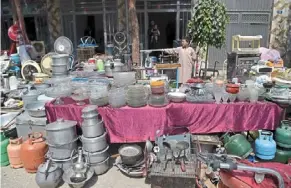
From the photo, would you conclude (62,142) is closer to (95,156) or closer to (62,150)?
(62,150)

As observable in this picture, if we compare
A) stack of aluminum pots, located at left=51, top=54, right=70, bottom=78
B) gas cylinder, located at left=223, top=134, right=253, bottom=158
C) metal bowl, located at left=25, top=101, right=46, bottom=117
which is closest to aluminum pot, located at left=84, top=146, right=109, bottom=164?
metal bowl, located at left=25, top=101, right=46, bottom=117

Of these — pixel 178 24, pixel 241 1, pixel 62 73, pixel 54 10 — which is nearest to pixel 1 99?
pixel 62 73

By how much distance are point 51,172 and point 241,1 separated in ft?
31.3

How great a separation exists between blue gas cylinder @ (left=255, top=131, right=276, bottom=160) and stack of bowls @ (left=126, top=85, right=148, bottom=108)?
6.68 feet

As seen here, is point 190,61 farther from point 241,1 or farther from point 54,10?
point 54,10

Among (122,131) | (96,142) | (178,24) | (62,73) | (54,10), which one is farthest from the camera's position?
(54,10)

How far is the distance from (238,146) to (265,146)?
0.43 m

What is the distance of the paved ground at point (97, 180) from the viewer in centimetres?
412

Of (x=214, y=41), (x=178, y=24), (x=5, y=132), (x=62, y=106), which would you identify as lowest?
(x=5, y=132)

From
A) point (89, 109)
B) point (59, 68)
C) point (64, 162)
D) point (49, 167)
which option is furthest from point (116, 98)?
point (59, 68)

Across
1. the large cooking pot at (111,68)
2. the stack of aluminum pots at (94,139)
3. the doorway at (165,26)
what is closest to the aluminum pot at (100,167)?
the stack of aluminum pots at (94,139)

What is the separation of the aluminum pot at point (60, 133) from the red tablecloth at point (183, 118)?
0.46 m

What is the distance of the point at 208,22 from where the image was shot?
7.52 metres

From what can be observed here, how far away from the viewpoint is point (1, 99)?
6.60 m
